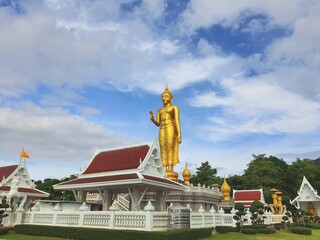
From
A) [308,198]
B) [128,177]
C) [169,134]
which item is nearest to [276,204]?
[308,198]

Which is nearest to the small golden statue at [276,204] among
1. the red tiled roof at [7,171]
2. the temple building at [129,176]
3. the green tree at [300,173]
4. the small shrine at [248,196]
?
the small shrine at [248,196]

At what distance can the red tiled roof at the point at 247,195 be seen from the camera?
41.1 m

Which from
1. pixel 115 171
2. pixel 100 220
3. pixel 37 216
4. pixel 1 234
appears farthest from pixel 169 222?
pixel 1 234

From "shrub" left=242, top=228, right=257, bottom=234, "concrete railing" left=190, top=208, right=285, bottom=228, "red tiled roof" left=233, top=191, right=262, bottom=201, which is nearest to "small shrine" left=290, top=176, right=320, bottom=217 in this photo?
"red tiled roof" left=233, top=191, right=262, bottom=201

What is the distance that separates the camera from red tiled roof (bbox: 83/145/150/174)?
68.5ft

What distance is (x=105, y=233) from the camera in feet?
48.9

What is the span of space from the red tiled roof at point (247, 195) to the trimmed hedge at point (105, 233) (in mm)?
24999

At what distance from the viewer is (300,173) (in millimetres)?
56844

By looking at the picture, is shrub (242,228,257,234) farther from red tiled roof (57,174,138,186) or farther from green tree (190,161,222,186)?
green tree (190,161,222,186)

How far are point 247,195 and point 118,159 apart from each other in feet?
84.0

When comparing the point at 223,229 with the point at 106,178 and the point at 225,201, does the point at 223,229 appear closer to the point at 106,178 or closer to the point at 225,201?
the point at 106,178

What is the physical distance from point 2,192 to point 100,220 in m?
13.3

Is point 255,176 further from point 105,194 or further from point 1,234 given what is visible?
point 1,234

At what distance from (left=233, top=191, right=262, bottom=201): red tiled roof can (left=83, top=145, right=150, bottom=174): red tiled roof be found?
954 inches
